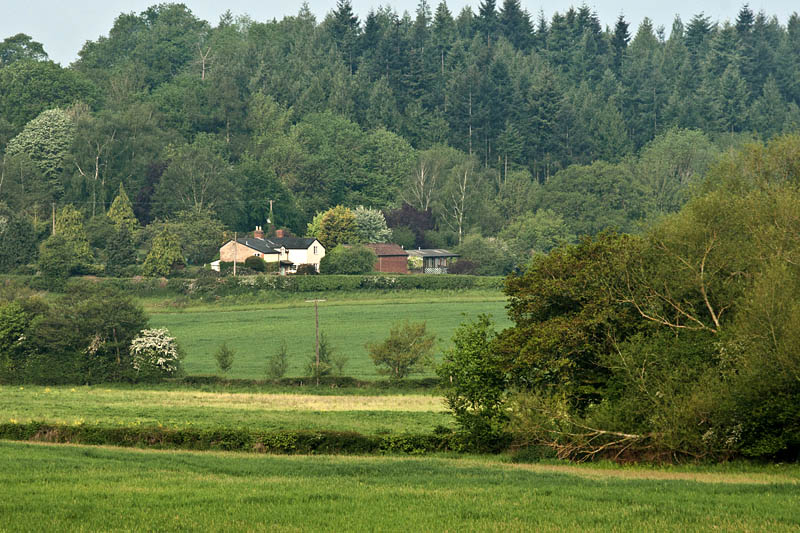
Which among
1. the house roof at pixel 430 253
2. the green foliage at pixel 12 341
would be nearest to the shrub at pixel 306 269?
the house roof at pixel 430 253

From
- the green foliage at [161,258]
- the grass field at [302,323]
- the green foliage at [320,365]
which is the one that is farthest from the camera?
the green foliage at [161,258]

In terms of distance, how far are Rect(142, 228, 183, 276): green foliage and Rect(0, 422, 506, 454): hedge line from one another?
2750 inches

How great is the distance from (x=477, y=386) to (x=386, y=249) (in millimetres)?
80271

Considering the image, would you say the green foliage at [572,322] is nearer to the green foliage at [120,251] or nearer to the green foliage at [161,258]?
the green foliage at [161,258]

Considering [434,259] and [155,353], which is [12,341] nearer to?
[155,353]

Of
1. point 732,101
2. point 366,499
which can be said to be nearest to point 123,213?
point 366,499

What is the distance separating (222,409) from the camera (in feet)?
153

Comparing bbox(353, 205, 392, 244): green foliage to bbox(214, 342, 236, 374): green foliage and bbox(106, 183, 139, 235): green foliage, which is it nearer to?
bbox(106, 183, 139, 235): green foliage

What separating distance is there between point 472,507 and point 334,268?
85506mm

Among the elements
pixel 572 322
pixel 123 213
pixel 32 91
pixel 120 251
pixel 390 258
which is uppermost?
pixel 32 91

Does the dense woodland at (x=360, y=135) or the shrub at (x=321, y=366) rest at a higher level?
the dense woodland at (x=360, y=135)

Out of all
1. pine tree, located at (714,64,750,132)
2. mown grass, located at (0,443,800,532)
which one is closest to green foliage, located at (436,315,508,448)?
mown grass, located at (0,443,800,532)

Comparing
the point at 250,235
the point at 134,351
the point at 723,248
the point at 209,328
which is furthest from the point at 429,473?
the point at 250,235

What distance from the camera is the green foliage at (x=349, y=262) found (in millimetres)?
103625
